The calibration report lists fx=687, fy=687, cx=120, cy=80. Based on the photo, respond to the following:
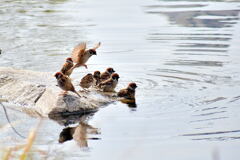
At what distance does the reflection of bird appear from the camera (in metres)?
9.08

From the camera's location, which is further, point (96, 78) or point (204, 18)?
point (204, 18)

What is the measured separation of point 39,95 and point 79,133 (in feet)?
7.20

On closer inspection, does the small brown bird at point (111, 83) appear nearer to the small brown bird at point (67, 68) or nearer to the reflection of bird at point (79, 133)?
the small brown bird at point (67, 68)

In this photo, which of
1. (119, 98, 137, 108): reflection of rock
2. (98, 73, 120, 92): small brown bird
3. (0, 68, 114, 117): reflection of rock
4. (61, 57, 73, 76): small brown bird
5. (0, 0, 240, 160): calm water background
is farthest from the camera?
(61, 57, 73, 76): small brown bird

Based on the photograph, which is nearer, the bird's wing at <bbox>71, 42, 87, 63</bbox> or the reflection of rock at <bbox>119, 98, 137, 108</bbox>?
the reflection of rock at <bbox>119, 98, 137, 108</bbox>

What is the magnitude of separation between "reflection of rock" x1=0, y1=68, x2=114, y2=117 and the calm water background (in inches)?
13.9

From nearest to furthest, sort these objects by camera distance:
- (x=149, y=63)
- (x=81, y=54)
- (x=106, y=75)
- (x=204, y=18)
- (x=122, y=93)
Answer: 1. (x=122, y=93)
2. (x=106, y=75)
3. (x=81, y=54)
4. (x=149, y=63)
5. (x=204, y=18)

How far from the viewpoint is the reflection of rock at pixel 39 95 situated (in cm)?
1069

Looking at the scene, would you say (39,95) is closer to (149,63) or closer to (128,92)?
(128,92)

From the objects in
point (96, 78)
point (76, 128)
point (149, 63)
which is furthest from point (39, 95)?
point (149, 63)

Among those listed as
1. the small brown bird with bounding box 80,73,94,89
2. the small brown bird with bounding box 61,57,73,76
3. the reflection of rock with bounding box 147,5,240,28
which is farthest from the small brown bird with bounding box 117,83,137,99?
the reflection of rock with bounding box 147,5,240,28

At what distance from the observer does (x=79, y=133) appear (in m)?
9.49

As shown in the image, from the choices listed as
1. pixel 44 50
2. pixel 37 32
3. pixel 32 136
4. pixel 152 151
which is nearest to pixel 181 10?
pixel 37 32

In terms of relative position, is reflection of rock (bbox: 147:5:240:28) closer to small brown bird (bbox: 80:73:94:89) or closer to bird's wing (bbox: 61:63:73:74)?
bird's wing (bbox: 61:63:73:74)
